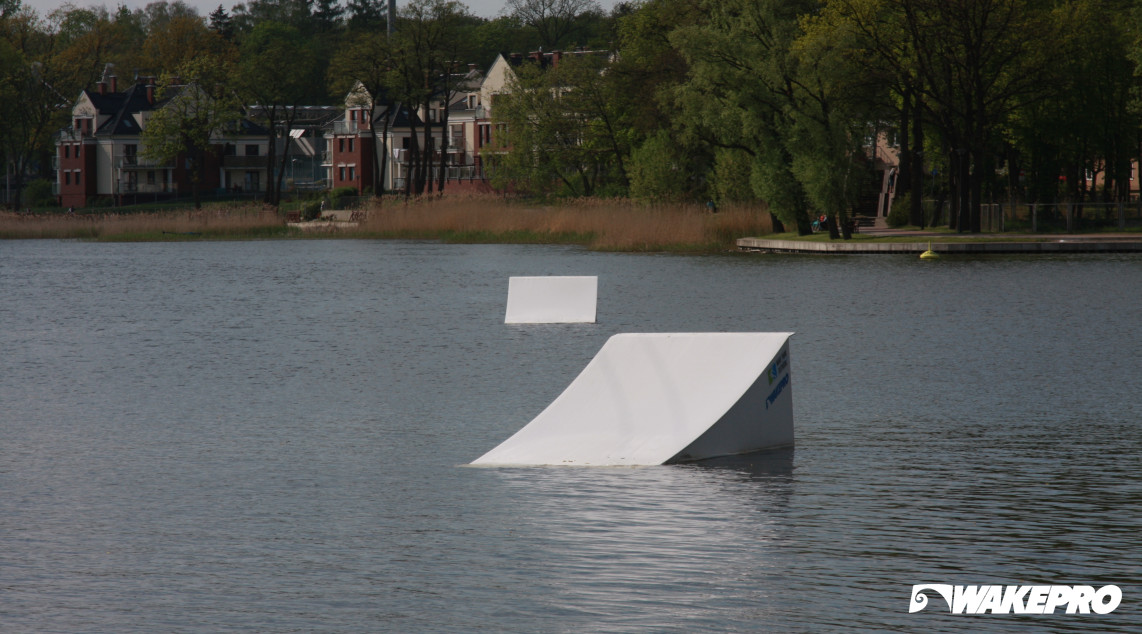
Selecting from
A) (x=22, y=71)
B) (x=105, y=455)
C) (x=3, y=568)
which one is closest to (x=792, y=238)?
(x=105, y=455)

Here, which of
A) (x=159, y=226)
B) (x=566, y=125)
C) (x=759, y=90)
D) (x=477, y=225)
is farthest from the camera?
(x=566, y=125)

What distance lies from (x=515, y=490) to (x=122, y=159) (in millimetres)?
118275

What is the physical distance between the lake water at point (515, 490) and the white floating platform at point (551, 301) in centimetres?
140

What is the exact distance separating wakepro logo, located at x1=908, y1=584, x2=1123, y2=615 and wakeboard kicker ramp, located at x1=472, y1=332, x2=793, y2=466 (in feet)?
12.2

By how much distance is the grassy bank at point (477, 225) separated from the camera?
53.3 m

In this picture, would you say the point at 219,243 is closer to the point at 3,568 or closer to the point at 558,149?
the point at 558,149

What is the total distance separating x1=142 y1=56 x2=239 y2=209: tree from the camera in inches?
4252

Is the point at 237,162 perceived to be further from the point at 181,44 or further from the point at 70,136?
the point at 181,44

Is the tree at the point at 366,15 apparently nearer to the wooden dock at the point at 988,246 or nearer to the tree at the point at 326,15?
the tree at the point at 326,15

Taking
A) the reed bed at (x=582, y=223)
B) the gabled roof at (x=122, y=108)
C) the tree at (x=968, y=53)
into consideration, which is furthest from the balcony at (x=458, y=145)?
the tree at (x=968, y=53)

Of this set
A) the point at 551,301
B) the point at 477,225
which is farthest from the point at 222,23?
the point at 551,301

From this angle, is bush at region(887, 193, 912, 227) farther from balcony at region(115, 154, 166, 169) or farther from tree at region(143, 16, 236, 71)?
tree at region(143, 16, 236, 71)

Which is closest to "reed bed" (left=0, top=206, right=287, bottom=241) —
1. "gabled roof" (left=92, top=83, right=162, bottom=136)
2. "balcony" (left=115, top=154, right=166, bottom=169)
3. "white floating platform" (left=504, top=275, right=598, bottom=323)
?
"balcony" (left=115, top=154, right=166, bottom=169)

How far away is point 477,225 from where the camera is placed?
64.6m
